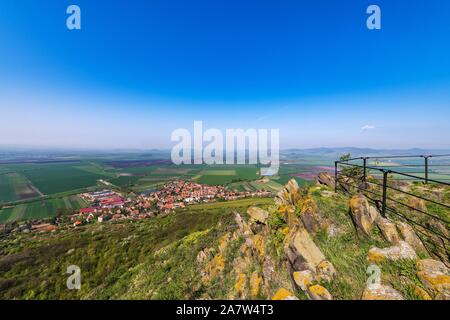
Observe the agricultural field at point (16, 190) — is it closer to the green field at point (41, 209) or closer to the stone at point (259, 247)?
the green field at point (41, 209)

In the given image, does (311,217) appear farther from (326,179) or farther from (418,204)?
(326,179)

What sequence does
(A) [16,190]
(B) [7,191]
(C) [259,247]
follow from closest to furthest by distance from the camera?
(C) [259,247] → (B) [7,191] → (A) [16,190]

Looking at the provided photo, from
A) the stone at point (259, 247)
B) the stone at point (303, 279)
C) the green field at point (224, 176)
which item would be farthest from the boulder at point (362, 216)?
the green field at point (224, 176)

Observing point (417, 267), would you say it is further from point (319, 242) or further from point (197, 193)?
point (197, 193)

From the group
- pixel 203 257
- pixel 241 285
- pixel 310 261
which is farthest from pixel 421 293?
pixel 203 257

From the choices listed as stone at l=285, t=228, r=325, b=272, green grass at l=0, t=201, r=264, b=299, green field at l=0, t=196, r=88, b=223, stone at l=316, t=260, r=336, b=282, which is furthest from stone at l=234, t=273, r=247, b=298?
green field at l=0, t=196, r=88, b=223

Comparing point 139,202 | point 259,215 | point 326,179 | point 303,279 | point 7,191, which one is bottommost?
point 139,202
